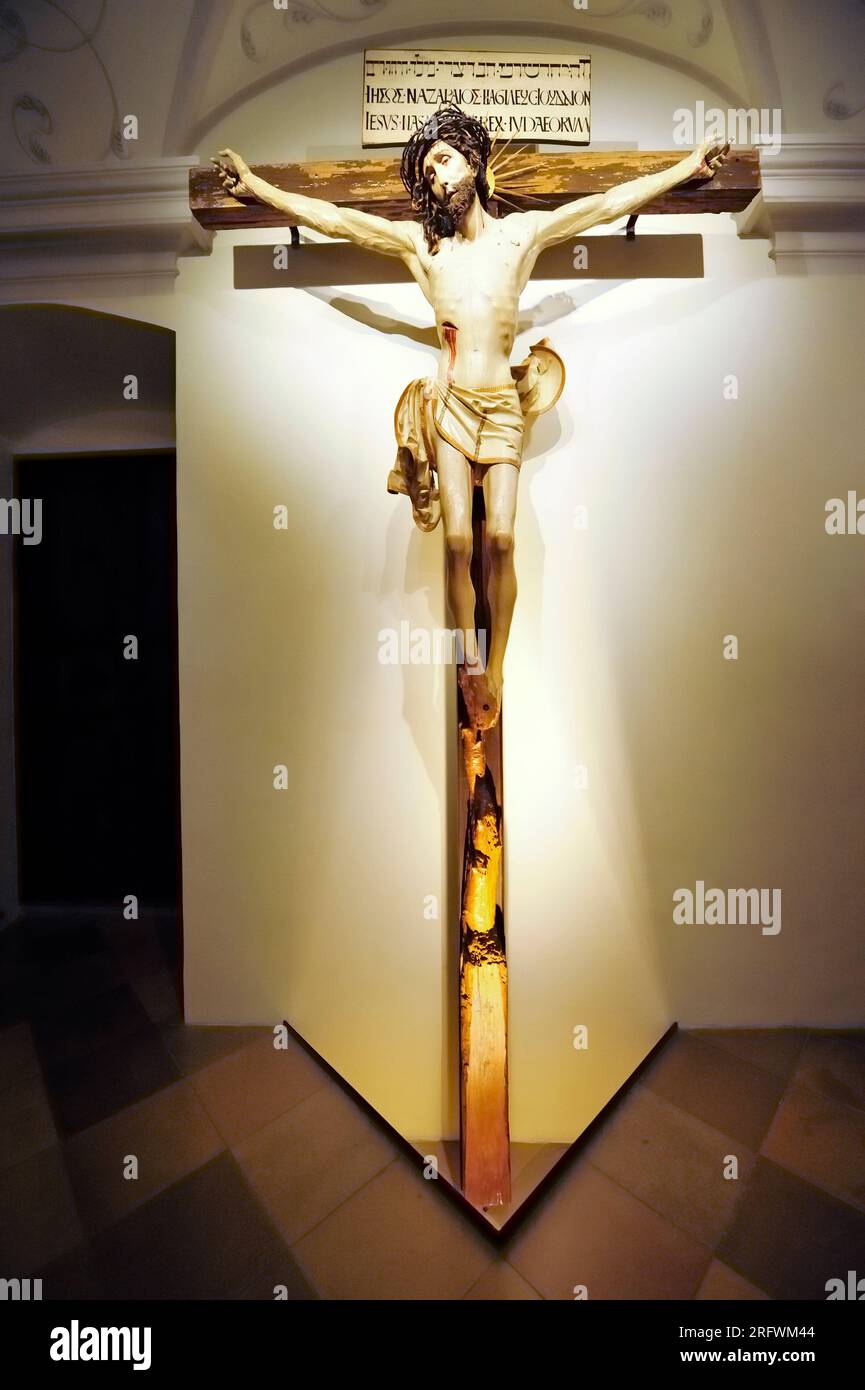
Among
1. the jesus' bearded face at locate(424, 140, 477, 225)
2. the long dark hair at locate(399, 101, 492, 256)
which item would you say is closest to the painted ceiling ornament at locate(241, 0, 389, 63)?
the long dark hair at locate(399, 101, 492, 256)

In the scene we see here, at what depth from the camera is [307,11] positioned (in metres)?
2.08

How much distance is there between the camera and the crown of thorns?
1.53m

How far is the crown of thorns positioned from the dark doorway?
2173 millimetres

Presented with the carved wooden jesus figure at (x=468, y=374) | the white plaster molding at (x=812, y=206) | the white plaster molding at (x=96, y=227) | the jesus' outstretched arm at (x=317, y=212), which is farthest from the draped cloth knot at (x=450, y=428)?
the white plaster molding at (x=96, y=227)

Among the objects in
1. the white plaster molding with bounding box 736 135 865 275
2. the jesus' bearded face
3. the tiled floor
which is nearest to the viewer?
the tiled floor

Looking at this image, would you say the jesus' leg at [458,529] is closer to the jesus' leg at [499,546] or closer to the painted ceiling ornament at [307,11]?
the jesus' leg at [499,546]

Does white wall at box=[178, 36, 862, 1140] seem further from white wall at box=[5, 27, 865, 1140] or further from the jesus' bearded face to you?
the jesus' bearded face

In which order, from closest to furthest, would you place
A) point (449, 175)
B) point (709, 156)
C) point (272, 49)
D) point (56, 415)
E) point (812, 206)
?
point (449, 175), point (709, 156), point (812, 206), point (272, 49), point (56, 415)

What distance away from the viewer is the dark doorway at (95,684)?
10.3 ft

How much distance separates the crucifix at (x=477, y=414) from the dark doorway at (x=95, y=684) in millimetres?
1941

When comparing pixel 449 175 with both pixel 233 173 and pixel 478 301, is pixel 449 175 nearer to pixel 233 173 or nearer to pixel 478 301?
pixel 478 301

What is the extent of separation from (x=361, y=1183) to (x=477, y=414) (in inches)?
91.6

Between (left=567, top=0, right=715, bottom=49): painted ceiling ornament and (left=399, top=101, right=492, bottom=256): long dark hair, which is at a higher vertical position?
(left=567, top=0, right=715, bottom=49): painted ceiling ornament

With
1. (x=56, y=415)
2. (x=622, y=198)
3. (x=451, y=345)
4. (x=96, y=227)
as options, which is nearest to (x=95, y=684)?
(x=56, y=415)
